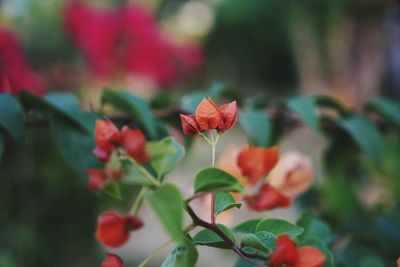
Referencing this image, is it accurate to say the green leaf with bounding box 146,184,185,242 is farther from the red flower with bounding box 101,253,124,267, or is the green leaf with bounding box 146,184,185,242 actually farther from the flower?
the flower

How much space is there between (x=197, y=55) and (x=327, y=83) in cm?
115

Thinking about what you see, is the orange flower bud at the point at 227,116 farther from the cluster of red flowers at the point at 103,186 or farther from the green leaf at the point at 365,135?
the green leaf at the point at 365,135

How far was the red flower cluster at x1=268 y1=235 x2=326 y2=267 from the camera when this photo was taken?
251mm

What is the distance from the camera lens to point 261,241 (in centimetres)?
28

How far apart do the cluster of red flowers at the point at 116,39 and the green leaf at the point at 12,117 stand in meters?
1.07

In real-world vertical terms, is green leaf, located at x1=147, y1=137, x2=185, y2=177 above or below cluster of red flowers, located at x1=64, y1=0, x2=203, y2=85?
below

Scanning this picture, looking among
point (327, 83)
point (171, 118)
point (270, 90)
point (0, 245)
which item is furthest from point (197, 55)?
point (270, 90)

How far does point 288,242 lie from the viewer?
252 millimetres

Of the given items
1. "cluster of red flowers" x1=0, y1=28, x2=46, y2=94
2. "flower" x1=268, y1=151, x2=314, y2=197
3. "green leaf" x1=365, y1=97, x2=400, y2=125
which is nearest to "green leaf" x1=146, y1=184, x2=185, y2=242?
"flower" x1=268, y1=151, x2=314, y2=197

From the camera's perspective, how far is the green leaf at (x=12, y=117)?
14.6 inches

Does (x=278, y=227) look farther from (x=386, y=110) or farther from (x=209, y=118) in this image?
(x=386, y=110)

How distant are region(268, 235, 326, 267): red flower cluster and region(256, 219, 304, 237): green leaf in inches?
0.9

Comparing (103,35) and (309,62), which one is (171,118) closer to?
(103,35)

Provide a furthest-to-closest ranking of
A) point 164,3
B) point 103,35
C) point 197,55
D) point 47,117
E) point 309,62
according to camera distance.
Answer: point 164,3, point 309,62, point 197,55, point 103,35, point 47,117
